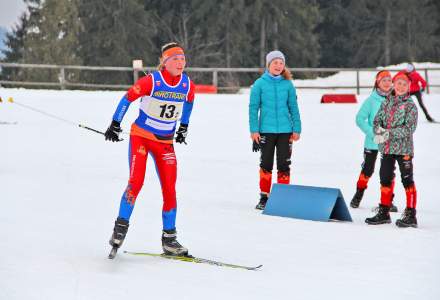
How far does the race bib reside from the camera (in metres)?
6.96

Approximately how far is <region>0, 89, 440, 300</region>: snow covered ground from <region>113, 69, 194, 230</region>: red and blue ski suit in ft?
1.58

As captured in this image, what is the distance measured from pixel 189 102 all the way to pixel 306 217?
256cm

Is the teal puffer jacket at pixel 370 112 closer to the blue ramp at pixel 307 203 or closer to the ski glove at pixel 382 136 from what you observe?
the blue ramp at pixel 307 203

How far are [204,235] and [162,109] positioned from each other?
167cm

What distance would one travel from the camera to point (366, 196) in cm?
1142

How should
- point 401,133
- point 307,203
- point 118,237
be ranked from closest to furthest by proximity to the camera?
point 118,237
point 401,133
point 307,203

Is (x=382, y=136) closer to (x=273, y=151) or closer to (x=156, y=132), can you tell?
(x=273, y=151)

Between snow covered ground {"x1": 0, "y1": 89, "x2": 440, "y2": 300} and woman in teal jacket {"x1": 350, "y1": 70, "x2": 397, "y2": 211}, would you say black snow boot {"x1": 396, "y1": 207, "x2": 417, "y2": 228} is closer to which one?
snow covered ground {"x1": 0, "y1": 89, "x2": 440, "y2": 300}

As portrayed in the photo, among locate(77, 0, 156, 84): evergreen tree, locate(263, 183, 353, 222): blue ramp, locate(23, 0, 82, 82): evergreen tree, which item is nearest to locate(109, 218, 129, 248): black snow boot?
locate(263, 183, 353, 222): blue ramp

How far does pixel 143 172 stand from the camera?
6973 millimetres

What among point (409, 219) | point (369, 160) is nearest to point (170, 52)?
point (409, 219)

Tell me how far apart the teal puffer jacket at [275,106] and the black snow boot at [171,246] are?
2.97m

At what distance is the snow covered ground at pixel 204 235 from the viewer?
6.08 meters

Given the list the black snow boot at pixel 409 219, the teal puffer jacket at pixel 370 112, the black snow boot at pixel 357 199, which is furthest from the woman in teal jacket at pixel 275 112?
the black snow boot at pixel 409 219
